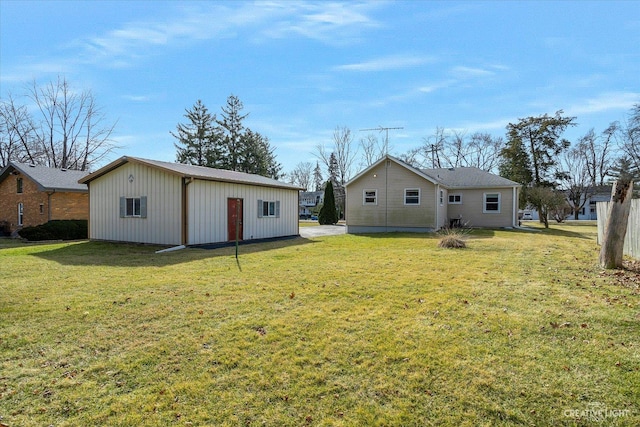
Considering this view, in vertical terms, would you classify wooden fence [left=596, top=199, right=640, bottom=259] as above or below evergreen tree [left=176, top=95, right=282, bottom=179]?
below

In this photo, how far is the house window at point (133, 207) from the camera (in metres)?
14.6

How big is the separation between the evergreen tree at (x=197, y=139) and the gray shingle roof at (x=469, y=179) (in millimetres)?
26931

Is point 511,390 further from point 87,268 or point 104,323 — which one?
point 87,268

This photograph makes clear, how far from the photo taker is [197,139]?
4159 cm

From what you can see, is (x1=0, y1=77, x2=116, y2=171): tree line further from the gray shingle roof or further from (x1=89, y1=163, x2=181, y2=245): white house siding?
the gray shingle roof

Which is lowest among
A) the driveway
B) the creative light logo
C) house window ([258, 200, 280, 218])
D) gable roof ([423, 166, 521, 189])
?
the creative light logo

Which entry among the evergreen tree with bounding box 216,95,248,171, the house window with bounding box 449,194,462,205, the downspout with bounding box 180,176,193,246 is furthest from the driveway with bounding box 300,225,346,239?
the evergreen tree with bounding box 216,95,248,171

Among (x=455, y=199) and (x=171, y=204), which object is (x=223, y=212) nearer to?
(x=171, y=204)

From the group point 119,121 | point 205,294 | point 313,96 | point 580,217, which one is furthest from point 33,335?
point 580,217

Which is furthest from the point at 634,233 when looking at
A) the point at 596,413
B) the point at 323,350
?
the point at 323,350

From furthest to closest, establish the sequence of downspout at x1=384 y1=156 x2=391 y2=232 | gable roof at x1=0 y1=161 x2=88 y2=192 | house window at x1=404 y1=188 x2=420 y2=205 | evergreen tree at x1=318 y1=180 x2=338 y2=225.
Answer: evergreen tree at x1=318 y1=180 x2=338 y2=225 < downspout at x1=384 y1=156 x2=391 y2=232 < gable roof at x1=0 y1=161 x2=88 y2=192 < house window at x1=404 y1=188 x2=420 y2=205

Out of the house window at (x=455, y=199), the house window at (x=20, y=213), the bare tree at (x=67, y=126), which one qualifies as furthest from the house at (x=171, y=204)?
the bare tree at (x=67, y=126)

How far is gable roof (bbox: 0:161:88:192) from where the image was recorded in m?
21.1

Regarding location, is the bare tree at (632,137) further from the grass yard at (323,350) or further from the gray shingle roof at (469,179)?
the grass yard at (323,350)
